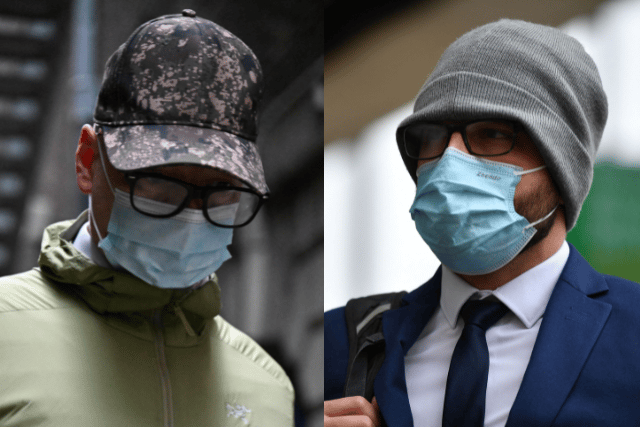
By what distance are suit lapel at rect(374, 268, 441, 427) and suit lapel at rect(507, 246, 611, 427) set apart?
275 millimetres

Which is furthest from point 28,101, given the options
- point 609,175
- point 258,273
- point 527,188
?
point 609,175

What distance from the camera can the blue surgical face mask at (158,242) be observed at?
1.43 meters

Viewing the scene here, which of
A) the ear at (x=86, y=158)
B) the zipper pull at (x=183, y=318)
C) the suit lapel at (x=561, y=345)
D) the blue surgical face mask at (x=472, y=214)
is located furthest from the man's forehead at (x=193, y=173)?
the suit lapel at (x=561, y=345)

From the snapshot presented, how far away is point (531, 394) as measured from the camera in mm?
1432

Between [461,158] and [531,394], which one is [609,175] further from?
[531,394]

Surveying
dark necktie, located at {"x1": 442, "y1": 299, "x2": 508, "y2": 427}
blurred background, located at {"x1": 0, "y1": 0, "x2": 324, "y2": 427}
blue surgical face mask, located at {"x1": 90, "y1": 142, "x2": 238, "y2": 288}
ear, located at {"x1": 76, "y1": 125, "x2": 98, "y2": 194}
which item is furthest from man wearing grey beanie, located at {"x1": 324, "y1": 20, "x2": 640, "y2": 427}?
ear, located at {"x1": 76, "y1": 125, "x2": 98, "y2": 194}

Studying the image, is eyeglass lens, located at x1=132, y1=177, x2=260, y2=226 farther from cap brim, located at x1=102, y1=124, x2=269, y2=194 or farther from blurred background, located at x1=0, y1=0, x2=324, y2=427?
blurred background, located at x1=0, y1=0, x2=324, y2=427

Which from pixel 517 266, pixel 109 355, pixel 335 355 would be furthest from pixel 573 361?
pixel 109 355

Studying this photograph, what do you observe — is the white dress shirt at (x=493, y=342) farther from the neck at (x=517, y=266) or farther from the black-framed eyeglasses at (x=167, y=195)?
the black-framed eyeglasses at (x=167, y=195)

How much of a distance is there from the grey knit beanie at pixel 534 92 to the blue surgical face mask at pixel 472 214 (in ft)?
0.41

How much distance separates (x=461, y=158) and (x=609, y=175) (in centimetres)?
69

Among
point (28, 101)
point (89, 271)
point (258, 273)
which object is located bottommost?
point (258, 273)

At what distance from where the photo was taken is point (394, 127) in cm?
223

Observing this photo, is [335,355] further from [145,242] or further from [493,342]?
[145,242]
